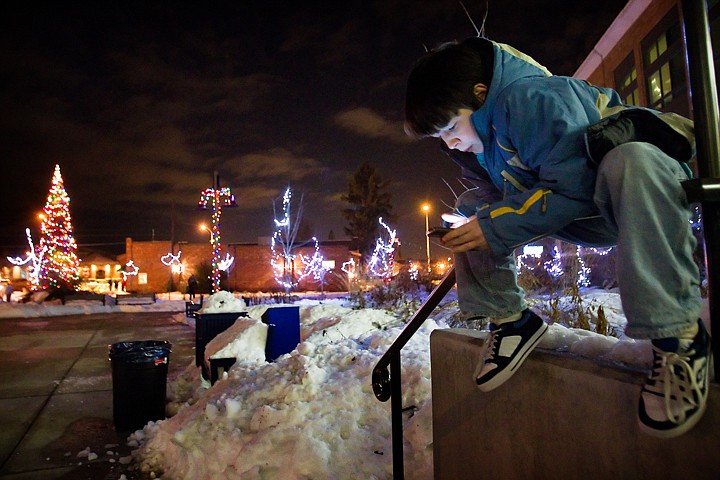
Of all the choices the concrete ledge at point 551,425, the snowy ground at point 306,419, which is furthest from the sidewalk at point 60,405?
the concrete ledge at point 551,425

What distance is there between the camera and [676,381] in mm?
1086

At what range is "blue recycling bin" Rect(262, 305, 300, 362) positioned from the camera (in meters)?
6.12

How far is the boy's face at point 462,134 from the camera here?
170 cm

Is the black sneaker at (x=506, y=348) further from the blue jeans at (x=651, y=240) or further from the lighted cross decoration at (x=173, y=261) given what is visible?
the lighted cross decoration at (x=173, y=261)

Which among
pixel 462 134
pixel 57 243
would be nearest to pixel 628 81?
pixel 462 134

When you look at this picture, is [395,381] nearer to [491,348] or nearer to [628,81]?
[491,348]

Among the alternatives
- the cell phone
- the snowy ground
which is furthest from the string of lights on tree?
the cell phone

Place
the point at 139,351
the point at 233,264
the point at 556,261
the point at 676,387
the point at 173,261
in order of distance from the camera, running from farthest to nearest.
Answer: the point at 173,261, the point at 233,264, the point at 556,261, the point at 139,351, the point at 676,387

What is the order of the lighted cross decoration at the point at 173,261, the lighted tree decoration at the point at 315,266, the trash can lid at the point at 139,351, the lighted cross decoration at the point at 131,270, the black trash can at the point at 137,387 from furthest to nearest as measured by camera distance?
1. the lighted cross decoration at the point at 131,270
2. the lighted cross decoration at the point at 173,261
3. the lighted tree decoration at the point at 315,266
4. the trash can lid at the point at 139,351
5. the black trash can at the point at 137,387

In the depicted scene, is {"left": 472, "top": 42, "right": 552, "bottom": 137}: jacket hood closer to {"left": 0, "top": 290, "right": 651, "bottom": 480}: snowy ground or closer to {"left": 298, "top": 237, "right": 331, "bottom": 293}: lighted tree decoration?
{"left": 0, "top": 290, "right": 651, "bottom": 480}: snowy ground

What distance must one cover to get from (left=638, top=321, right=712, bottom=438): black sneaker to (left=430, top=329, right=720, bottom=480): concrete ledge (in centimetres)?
6

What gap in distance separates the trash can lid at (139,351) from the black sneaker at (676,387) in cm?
483

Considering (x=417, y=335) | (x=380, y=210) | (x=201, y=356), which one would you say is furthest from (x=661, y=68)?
(x=380, y=210)

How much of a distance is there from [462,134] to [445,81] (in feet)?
0.69
